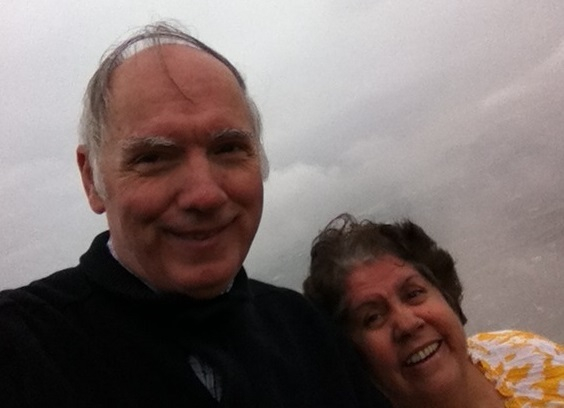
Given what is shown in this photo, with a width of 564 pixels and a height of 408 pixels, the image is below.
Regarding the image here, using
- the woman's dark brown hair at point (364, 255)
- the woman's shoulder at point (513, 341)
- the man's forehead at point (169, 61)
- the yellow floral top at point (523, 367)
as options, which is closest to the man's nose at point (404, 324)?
the woman's dark brown hair at point (364, 255)

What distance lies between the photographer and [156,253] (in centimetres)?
149

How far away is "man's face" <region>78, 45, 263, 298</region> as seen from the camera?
144 cm

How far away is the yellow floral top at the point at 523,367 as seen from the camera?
2416 mm

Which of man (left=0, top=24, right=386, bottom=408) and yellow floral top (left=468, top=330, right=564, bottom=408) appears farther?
yellow floral top (left=468, top=330, right=564, bottom=408)

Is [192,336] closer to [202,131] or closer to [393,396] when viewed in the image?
[202,131]

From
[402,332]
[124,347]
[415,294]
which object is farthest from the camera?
[415,294]

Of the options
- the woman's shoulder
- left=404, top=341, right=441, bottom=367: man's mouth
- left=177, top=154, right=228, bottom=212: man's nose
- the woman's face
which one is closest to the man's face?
left=177, top=154, right=228, bottom=212: man's nose

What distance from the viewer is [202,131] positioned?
1467 mm

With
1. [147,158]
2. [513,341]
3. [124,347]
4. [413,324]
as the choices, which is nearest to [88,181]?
[147,158]

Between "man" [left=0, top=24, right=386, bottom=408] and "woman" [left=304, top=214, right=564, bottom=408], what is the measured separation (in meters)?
0.81

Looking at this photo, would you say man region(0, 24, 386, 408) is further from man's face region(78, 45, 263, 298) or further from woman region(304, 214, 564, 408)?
woman region(304, 214, 564, 408)

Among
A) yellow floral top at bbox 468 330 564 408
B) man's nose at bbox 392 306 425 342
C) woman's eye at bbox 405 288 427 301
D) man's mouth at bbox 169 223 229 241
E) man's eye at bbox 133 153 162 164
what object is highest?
man's eye at bbox 133 153 162 164

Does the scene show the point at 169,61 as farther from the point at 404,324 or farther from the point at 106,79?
the point at 404,324

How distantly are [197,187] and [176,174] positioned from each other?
70 mm
